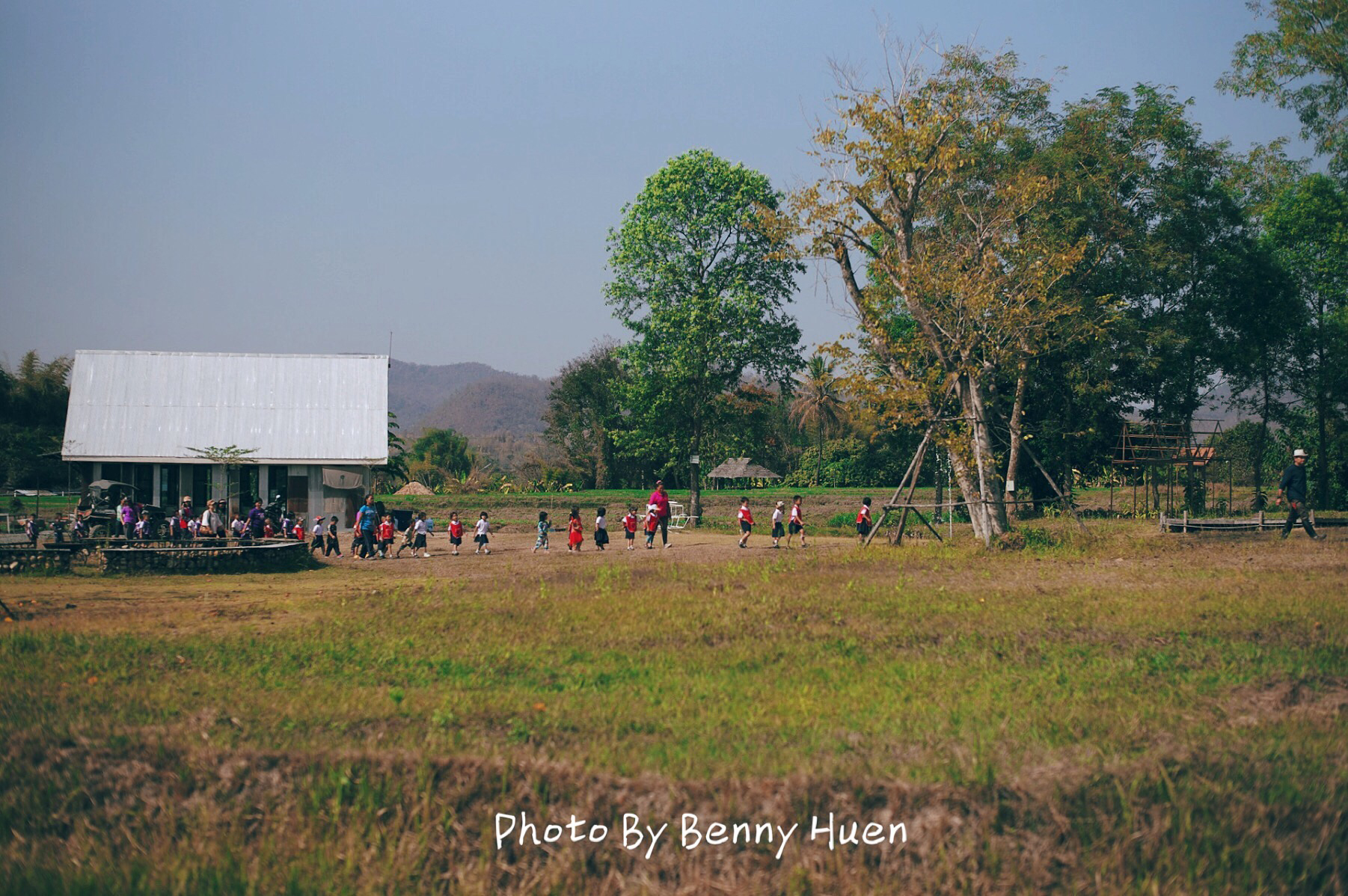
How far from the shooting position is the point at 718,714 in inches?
305

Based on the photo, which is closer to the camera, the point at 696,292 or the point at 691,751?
the point at 691,751

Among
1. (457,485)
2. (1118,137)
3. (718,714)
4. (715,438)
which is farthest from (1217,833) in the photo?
(457,485)

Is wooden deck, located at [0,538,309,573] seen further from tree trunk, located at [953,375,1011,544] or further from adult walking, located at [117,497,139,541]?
tree trunk, located at [953,375,1011,544]

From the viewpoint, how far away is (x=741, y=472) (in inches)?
2635

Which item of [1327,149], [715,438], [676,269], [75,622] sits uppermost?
[1327,149]

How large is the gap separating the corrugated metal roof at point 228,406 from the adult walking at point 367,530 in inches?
396

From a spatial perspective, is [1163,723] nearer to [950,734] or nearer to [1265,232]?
[950,734]

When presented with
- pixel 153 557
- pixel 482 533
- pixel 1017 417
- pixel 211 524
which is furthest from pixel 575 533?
pixel 1017 417

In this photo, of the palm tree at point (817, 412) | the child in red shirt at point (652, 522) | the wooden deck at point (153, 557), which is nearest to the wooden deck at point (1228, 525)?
the child in red shirt at point (652, 522)

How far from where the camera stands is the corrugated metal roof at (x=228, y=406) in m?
34.4

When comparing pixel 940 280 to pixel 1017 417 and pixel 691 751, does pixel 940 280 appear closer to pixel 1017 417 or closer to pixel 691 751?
pixel 1017 417

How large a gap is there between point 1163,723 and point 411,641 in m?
7.65

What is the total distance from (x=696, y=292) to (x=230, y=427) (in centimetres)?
1801

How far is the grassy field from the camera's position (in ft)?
18.8
